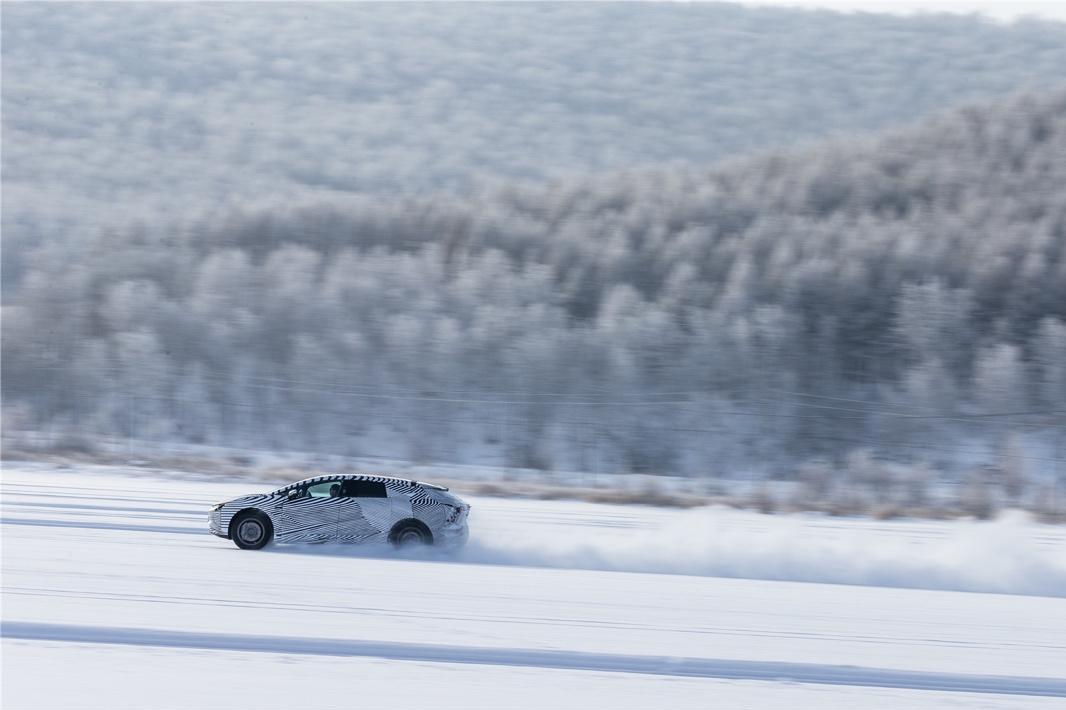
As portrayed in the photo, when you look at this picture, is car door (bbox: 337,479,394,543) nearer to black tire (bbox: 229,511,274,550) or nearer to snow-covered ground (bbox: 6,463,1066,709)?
A: snow-covered ground (bbox: 6,463,1066,709)

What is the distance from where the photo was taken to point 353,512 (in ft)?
37.4

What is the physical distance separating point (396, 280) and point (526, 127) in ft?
64.9

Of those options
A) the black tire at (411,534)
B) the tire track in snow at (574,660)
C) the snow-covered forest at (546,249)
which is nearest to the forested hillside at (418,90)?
the snow-covered forest at (546,249)

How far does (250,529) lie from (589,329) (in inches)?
589

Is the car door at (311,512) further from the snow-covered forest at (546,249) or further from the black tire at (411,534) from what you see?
the snow-covered forest at (546,249)

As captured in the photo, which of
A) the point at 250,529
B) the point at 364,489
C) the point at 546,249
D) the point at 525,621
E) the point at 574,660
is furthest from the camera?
the point at 546,249

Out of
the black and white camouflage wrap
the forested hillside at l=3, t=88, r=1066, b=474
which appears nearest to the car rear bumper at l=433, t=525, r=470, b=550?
the black and white camouflage wrap

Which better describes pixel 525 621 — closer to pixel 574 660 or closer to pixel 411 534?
pixel 574 660

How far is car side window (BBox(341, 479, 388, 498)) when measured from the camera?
37.3 feet

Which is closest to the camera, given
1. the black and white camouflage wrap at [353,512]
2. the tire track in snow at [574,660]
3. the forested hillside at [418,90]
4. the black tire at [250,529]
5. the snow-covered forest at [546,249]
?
the tire track in snow at [574,660]

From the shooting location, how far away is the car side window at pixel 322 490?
11.4 meters

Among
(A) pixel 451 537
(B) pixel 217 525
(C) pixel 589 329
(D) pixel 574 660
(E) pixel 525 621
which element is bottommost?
(D) pixel 574 660

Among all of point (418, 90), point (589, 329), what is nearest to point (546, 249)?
point (589, 329)

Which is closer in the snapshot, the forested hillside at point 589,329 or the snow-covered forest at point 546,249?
the forested hillside at point 589,329
